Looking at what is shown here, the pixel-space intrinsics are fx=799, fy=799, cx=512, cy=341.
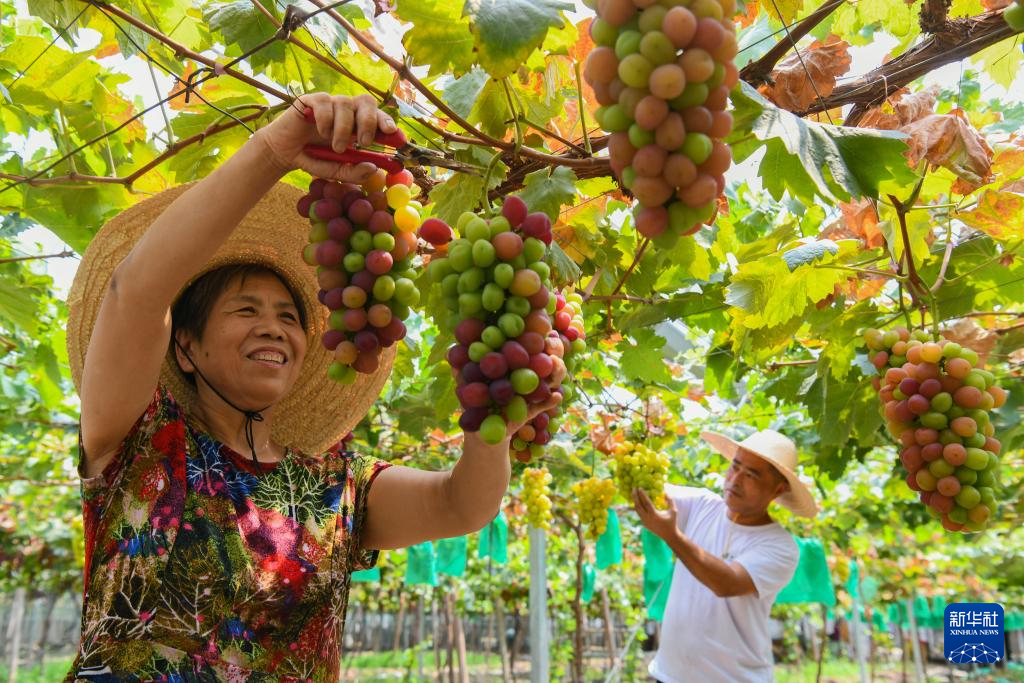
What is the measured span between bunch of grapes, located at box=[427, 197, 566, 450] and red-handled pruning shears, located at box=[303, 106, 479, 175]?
0.17 m

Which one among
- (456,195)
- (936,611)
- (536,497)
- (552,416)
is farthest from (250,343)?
(936,611)

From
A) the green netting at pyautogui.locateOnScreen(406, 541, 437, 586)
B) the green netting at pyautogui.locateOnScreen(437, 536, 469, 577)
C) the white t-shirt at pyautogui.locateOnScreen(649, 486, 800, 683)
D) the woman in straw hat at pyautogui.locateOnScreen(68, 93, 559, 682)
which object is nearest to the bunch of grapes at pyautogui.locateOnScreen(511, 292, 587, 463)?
the woman in straw hat at pyautogui.locateOnScreen(68, 93, 559, 682)

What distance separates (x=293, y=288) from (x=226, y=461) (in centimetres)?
52

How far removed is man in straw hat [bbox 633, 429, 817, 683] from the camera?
14.0ft

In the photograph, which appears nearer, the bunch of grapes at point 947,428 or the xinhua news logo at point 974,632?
the bunch of grapes at point 947,428

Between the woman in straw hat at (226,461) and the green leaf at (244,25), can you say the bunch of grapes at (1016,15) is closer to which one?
the woman in straw hat at (226,461)

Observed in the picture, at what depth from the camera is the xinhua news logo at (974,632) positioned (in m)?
4.59

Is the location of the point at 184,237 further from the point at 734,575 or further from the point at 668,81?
the point at 734,575

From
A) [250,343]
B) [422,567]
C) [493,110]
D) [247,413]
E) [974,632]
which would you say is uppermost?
[493,110]

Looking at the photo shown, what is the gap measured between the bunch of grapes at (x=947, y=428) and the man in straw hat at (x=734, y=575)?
7.21 ft

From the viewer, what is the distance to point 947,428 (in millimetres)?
2188

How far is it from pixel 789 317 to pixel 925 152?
0.82 metres

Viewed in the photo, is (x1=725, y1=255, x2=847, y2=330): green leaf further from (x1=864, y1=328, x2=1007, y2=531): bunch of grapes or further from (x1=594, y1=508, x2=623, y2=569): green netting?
(x1=594, y1=508, x2=623, y2=569): green netting

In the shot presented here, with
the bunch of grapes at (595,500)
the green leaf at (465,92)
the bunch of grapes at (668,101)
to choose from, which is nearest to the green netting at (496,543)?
the bunch of grapes at (595,500)
